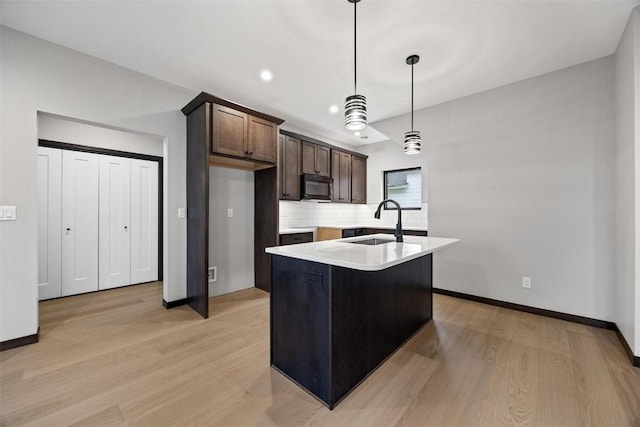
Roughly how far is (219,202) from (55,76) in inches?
76.6

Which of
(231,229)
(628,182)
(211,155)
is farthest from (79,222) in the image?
(628,182)

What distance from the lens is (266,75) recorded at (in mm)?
2975

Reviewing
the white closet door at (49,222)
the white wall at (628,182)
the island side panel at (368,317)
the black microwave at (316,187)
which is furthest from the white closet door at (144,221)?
the white wall at (628,182)

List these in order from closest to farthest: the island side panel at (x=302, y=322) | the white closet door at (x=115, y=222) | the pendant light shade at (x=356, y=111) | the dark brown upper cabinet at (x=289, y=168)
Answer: the island side panel at (x=302, y=322)
the pendant light shade at (x=356, y=111)
the white closet door at (x=115, y=222)
the dark brown upper cabinet at (x=289, y=168)

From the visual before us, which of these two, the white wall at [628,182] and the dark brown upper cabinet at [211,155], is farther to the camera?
the dark brown upper cabinet at [211,155]

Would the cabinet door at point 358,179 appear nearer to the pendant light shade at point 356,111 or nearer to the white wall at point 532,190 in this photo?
the white wall at point 532,190

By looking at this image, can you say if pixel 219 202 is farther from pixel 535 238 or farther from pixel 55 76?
pixel 535 238

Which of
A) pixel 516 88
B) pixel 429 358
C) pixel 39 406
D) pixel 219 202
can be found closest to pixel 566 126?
pixel 516 88

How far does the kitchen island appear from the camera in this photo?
62.5 inches

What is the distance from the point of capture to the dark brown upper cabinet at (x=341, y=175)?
502 centimetres

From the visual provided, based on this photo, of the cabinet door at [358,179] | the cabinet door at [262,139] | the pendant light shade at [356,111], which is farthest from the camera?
the cabinet door at [358,179]

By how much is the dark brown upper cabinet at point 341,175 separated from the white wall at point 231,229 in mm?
1653

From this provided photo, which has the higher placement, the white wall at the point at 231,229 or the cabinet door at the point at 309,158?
the cabinet door at the point at 309,158

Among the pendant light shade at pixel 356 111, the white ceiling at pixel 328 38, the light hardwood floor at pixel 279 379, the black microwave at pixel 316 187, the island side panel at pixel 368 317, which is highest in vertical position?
the white ceiling at pixel 328 38
